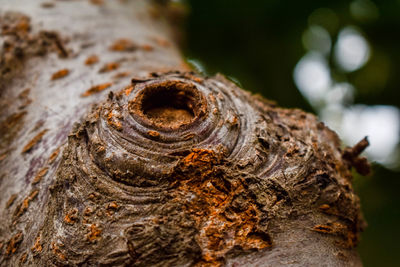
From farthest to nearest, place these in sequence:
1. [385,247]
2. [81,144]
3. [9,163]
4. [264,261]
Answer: [385,247]
[9,163]
[81,144]
[264,261]

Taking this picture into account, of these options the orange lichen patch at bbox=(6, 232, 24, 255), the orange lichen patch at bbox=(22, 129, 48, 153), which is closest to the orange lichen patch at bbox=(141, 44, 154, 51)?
the orange lichen patch at bbox=(22, 129, 48, 153)

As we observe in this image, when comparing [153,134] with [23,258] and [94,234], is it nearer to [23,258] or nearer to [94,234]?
[94,234]

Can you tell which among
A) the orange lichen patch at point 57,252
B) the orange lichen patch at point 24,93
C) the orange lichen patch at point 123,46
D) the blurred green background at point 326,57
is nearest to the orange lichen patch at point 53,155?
the orange lichen patch at point 57,252

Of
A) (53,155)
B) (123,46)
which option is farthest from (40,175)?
(123,46)

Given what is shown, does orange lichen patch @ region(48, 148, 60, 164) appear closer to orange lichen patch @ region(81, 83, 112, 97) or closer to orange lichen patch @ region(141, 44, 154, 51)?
orange lichen patch @ region(81, 83, 112, 97)

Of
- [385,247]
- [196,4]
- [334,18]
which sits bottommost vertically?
[385,247]

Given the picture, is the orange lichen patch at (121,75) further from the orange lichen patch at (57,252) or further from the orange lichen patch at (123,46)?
the orange lichen patch at (57,252)

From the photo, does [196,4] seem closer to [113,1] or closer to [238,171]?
[113,1]

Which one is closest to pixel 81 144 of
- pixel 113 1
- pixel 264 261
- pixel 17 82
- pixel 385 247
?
pixel 264 261
